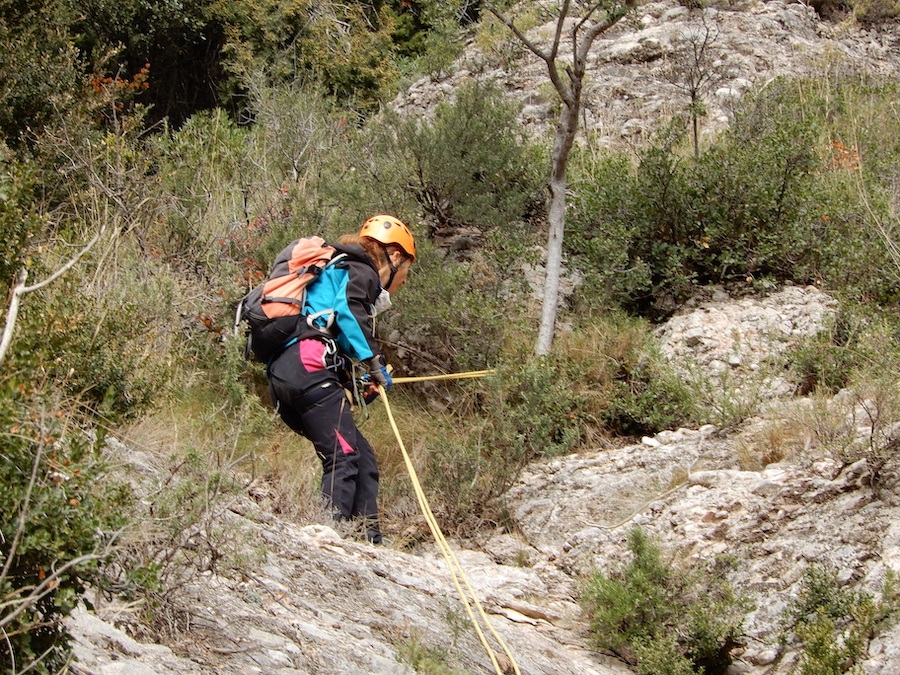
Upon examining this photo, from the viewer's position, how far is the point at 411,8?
14086mm

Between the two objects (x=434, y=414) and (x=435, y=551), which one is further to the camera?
(x=434, y=414)

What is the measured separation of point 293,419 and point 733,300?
391 cm

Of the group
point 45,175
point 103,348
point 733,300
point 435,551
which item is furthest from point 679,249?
point 45,175

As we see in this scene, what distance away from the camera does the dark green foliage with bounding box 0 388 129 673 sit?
8.54 feet

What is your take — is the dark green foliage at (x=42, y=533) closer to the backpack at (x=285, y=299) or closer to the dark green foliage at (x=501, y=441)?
the backpack at (x=285, y=299)

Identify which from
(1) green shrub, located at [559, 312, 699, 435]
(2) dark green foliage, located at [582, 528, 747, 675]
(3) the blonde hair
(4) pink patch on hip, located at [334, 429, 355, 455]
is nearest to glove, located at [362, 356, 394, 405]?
(4) pink patch on hip, located at [334, 429, 355, 455]

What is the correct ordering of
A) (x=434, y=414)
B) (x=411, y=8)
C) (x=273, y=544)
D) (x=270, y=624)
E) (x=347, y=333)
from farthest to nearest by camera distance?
(x=411, y=8)
(x=434, y=414)
(x=347, y=333)
(x=273, y=544)
(x=270, y=624)

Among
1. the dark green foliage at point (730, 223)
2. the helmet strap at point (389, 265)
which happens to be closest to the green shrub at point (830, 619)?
the helmet strap at point (389, 265)

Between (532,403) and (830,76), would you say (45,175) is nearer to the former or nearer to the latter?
(532,403)

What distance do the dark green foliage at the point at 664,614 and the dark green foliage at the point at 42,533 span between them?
241cm

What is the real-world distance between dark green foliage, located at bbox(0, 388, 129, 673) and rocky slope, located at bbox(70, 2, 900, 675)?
28 cm

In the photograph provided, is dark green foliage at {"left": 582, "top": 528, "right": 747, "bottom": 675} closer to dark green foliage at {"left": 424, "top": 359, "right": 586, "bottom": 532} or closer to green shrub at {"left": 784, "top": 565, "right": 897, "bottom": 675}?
green shrub at {"left": 784, "top": 565, "right": 897, "bottom": 675}

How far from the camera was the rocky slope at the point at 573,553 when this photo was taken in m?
3.53

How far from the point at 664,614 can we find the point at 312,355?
90.1 inches
